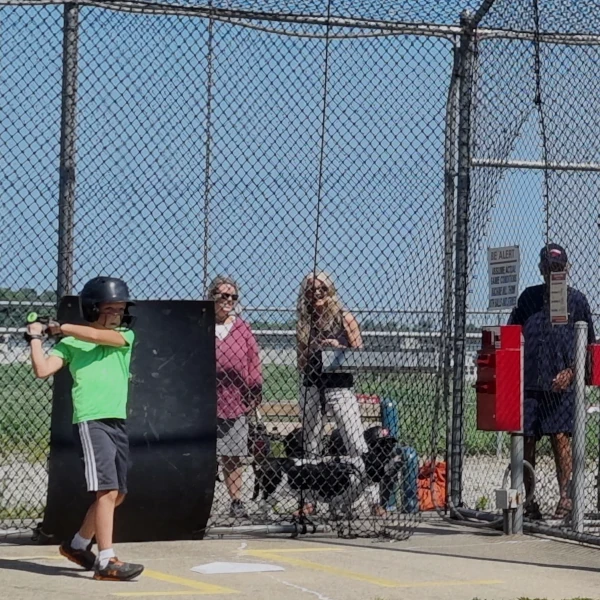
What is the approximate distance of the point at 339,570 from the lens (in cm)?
793

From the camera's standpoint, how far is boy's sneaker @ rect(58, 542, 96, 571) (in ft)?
25.2

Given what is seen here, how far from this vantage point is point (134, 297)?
28.9ft

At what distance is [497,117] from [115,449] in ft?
13.5

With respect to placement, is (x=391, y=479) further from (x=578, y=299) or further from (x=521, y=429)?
(x=578, y=299)

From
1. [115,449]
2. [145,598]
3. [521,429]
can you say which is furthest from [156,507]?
[521,429]

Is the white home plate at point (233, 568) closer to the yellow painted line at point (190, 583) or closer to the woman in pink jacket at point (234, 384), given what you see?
the yellow painted line at point (190, 583)

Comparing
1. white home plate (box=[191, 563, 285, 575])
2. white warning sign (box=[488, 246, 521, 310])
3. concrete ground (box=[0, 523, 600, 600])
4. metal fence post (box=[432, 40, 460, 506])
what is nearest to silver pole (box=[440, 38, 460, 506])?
metal fence post (box=[432, 40, 460, 506])

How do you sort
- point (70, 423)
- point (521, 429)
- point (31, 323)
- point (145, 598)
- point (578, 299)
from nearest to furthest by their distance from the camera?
point (145, 598)
point (31, 323)
point (70, 423)
point (521, 429)
point (578, 299)

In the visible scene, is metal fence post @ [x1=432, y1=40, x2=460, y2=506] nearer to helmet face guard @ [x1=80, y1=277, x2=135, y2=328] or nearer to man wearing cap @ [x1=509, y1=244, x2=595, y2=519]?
man wearing cap @ [x1=509, y1=244, x2=595, y2=519]

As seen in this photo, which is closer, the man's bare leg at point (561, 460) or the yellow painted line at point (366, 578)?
the yellow painted line at point (366, 578)

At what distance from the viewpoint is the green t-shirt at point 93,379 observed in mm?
7609

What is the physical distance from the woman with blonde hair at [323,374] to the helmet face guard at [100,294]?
207 centimetres

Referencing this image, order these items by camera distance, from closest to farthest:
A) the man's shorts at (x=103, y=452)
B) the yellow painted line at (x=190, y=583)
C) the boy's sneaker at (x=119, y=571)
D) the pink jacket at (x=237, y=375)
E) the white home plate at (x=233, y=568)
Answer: the yellow painted line at (x=190, y=583) → the boy's sneaker at (x=119, y=571) → the man's shorts at (x=103, y=452) → the white home plate at (x=233, y=568) → the pink jacket at (x=237, y=375)

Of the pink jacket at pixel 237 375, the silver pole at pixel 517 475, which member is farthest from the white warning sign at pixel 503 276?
the pink jacket at pixel 237 375
